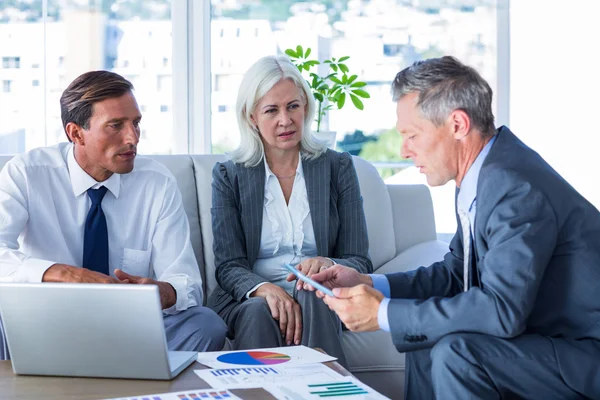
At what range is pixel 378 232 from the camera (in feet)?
9.71

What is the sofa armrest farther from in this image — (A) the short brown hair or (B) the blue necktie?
(A) the short brown hair

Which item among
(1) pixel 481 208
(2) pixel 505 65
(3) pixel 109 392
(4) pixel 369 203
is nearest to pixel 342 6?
(2) pixel 505 65

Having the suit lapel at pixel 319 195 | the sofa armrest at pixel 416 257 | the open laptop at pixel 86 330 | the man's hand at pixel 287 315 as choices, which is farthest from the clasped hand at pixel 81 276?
the sofa armrest at pixel 416 257

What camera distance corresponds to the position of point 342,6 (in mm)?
4129

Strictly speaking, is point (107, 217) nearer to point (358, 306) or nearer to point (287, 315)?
point (287, 315)

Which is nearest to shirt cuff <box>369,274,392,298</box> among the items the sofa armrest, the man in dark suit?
the man in dark suit

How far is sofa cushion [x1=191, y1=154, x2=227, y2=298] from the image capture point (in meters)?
2.79

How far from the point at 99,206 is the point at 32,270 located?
1.19 ft

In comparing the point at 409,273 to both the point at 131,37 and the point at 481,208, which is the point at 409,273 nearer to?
the point at 481,208

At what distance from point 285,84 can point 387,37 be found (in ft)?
5.23

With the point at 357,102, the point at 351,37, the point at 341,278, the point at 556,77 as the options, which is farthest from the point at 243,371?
the point at 556,77

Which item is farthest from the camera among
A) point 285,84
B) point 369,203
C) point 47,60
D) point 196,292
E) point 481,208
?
point 47,60

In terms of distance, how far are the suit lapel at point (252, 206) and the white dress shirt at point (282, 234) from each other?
2 centimetres

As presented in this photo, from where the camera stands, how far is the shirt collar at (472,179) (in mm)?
1719
